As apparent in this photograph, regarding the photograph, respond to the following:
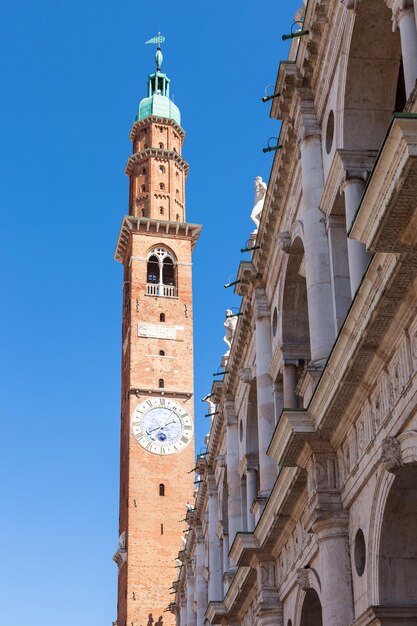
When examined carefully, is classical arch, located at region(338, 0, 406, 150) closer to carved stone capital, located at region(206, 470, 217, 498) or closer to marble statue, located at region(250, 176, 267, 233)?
marble statue, located at region(250, 176, 267, 233)

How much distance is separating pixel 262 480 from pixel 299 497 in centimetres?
517

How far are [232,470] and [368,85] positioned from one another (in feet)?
51.6

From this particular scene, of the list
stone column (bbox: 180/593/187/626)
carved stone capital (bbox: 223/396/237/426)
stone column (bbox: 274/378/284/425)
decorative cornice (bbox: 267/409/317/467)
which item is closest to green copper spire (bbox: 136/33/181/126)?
stone column (bbox: 180/593/187/626)

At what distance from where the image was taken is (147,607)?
5869 centimetres

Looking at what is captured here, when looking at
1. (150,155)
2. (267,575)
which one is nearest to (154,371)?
(150,155)

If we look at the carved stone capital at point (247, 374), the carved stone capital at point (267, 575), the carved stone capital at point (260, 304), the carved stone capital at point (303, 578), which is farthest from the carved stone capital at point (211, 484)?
the carved stone capital at point (303, 578)

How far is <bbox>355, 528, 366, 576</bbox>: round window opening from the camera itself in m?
16.6

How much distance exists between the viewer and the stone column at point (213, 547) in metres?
34.8

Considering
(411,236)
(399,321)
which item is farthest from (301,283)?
(411,236)

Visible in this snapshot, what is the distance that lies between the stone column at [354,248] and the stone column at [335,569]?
382cm

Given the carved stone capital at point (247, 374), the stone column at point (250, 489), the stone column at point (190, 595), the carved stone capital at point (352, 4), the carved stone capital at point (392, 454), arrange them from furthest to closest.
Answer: the stone column at point (190, 595)
the carved stone capital at point (247, 374)
the stone column at point (250, 489)
the carved stone capital at point (352, 4)
the carved stone capital at point (392, 454)

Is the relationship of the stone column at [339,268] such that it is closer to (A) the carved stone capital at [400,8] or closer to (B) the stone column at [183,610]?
(A) the carved stone capital at [400,8]

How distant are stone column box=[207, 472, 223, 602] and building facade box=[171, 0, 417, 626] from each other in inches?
229

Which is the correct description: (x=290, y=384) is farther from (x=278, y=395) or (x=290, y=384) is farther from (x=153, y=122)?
(x=153, y=122)
